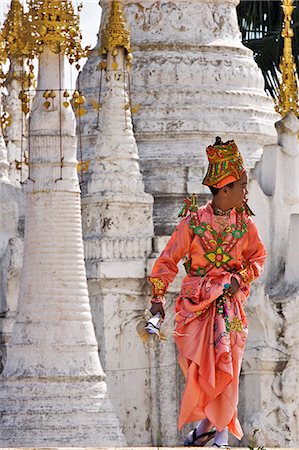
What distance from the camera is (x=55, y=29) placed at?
23516 millimetres

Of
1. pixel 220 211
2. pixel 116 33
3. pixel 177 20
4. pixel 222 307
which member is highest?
pixel 177 20

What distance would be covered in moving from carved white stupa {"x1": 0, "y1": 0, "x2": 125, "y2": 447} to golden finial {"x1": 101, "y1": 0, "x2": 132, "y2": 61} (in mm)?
2765

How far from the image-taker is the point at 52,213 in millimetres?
23453

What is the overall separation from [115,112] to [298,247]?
2.44 m

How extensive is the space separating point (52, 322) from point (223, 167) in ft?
20.7

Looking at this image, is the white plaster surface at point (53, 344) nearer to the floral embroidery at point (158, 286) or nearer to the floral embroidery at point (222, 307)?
the floral embroidery at point (222, 307)

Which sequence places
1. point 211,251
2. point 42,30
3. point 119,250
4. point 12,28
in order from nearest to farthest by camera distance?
1. point 211,251
2. point 42,30
3. point 119,250
4. point 12,28

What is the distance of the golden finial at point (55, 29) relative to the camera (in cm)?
2339

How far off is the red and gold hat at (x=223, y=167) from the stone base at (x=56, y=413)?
6111mm

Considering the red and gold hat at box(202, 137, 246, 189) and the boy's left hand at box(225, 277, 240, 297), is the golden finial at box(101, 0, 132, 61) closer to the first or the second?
the red and gold hat at box(202, 137, 246, 189)

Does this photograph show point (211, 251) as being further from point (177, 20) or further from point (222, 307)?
point (177, 20)

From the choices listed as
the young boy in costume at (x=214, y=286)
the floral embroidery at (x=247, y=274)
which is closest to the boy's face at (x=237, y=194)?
the young boy in costume at (x=214, y=286)

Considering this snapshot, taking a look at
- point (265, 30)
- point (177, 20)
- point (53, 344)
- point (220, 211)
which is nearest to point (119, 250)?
point (53, 344)

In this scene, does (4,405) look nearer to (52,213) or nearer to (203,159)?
(52,213)
